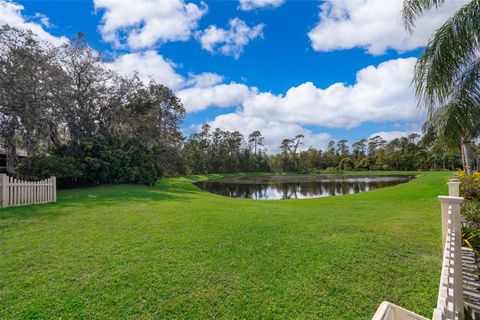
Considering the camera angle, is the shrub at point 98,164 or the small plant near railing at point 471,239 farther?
the shrub at point 98,164

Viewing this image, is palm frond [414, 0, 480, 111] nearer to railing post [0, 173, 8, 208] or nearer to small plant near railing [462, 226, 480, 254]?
small plant near railing [462, 226, 480, 254]

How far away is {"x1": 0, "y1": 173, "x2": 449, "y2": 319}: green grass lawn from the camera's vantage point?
9.13 feet

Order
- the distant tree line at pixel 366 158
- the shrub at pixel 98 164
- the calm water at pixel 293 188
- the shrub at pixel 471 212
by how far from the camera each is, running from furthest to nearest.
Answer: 1. the distant tree line at pixel 366 158
2. the calm water at pixel 293 188
3. the shrub at pixel 98 164
4. the shrub at pixel 471 212

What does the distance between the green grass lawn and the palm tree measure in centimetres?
240

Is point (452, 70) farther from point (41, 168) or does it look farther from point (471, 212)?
point (41, 168)

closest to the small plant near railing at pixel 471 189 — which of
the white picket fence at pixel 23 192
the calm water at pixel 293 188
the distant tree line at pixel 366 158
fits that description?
the calm water at pixel 293 188

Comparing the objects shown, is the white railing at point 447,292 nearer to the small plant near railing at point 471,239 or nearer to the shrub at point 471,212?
the small plant near railing at point 471,239

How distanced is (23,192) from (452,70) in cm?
1123

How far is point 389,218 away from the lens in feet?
23.0

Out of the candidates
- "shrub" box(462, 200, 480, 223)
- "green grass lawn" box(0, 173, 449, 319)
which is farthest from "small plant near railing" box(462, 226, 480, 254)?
"shrub" box(462, 200, 480, 223)

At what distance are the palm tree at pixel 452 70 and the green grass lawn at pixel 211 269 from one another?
2.40 m

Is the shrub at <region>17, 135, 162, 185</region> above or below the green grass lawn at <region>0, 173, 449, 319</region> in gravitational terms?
above

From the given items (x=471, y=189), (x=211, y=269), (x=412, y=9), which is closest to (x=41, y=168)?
(x=211, y=269)

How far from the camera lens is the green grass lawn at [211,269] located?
110 inches
